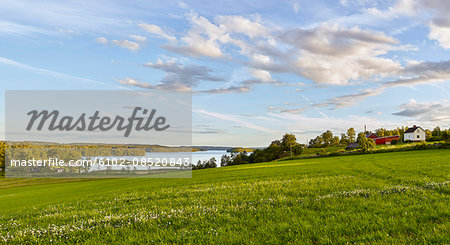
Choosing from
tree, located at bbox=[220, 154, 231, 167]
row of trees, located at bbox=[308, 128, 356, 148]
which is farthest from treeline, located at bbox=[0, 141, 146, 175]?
row of trees, located at bbox=[308, 128, 356, 148]

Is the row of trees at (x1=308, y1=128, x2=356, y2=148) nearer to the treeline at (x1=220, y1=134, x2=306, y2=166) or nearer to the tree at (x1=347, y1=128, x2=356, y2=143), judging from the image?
the tree at (x1=347, y1=128, x2=356, y2=143)

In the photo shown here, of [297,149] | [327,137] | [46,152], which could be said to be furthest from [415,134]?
[46,152]

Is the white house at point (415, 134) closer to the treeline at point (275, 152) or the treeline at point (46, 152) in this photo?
the treeline at point (275, 152)

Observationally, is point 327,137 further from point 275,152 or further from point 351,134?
point 275,152

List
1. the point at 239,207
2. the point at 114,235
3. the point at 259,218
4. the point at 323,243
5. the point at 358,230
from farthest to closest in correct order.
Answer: the point at 239,207 → the point at 259,218 → the point at 114,235 → the point at 358,230 → the point at 323,243

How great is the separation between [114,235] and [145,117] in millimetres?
43216

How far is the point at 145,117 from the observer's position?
48.1 meters

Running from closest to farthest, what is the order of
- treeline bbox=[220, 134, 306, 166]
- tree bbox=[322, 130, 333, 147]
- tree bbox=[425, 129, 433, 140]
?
treeline bbox=[220, 134, 306, 166]
tree bbox=[425, 129, 433, 140]
tree bbox=[322, 130, 333, 147]

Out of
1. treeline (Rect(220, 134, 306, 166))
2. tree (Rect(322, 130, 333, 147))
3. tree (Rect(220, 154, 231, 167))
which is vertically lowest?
tree (Rect(220, 154, 231, 167))

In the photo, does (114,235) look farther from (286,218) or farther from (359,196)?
(359,196)

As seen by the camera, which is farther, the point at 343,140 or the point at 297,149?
→ the point at 343,140

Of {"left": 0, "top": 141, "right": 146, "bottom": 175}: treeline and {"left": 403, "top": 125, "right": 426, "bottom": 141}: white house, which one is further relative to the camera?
{"left": 403, "top": 125, "right": 426, "bottom": 141}: white house

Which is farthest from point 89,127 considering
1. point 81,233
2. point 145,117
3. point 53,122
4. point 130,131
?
point 81,233

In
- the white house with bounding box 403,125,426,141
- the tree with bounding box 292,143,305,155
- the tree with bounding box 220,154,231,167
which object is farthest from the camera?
the tree with bounding box 220,154,231,167
